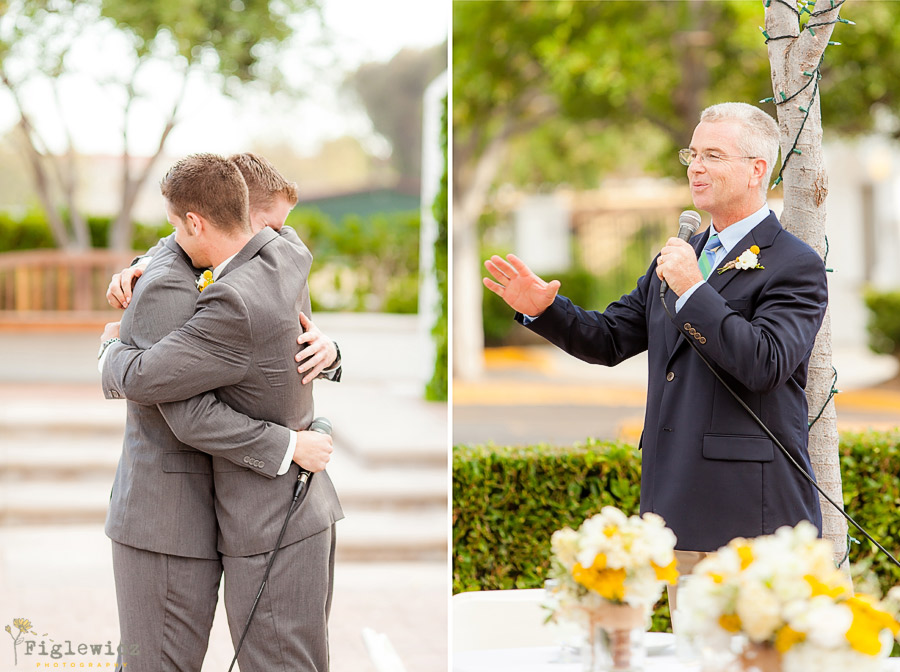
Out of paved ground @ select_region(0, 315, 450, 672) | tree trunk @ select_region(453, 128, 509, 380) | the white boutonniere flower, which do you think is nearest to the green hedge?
paved ground @ select_region(0, 315, 450, 672)

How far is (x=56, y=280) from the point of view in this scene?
11.4m

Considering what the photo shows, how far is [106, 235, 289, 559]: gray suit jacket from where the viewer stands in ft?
7.80

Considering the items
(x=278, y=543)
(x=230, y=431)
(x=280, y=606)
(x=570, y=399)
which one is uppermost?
(x=230, y=431)

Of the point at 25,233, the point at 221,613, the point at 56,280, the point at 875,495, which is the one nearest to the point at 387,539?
the point at 221,613

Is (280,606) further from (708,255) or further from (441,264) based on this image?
(441,264)

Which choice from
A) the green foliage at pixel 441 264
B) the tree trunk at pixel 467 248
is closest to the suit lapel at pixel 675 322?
the green foliage at pixel 441 264

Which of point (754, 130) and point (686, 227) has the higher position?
point (754, 130)

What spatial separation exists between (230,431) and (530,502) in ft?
6.27

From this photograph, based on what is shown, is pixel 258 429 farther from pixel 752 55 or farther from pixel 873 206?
pixel 873 206

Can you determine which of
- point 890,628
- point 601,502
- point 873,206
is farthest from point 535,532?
point 873,206

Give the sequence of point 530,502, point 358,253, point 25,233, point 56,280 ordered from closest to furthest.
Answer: point 530,502 < point 56,280 < point 25,233 < point 358,253

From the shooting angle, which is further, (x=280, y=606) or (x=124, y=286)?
Result: (x=124, y=286)

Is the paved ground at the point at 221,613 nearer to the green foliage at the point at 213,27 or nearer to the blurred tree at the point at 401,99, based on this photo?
the green foliage at the point at 213,27

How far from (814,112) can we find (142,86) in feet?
33.4
